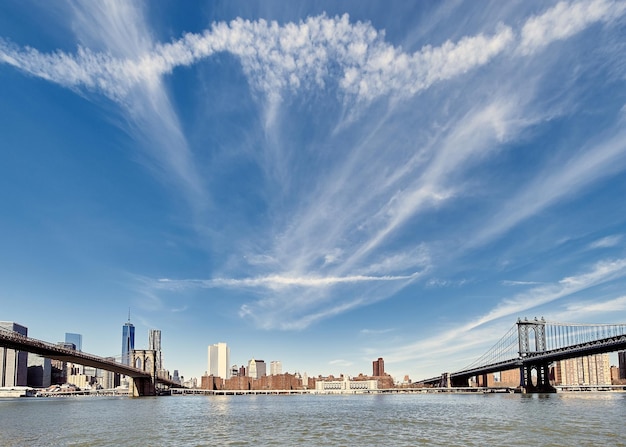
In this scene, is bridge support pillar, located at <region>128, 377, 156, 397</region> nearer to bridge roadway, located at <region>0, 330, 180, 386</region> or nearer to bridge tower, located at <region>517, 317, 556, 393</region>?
bridge roadway, located at <region>0, 330, 180, 386</region>

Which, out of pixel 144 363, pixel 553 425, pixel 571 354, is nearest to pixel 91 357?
pixel 144 363

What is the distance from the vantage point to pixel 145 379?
166 metres

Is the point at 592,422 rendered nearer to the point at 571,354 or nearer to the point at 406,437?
the point at 406,437

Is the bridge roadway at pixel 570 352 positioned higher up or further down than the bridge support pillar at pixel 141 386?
higher up

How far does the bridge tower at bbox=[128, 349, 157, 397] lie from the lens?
16562 centimetres

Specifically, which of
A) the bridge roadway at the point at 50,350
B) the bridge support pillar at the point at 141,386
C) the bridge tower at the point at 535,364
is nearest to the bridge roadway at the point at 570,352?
the bridge tower at the point at 535,364

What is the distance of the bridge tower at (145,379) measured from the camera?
543 ft

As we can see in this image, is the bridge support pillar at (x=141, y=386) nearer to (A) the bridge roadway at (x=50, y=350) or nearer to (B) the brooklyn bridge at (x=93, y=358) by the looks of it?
(B) the brooklyn bridge at (x=93, y=358)

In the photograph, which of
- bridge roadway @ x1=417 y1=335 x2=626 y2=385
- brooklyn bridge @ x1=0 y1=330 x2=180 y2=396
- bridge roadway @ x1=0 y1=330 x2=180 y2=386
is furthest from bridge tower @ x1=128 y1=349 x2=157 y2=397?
bridge roadway @ x1=417 y1=335 x2=626 y2=385

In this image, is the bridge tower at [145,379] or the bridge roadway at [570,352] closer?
the bridge roadway at [570,352]

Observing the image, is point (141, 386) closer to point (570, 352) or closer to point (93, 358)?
point (93, 358)

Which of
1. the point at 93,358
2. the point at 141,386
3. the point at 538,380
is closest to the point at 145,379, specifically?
the point at 141,386

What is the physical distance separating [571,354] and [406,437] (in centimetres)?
10036

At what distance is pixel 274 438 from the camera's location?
36906mm
